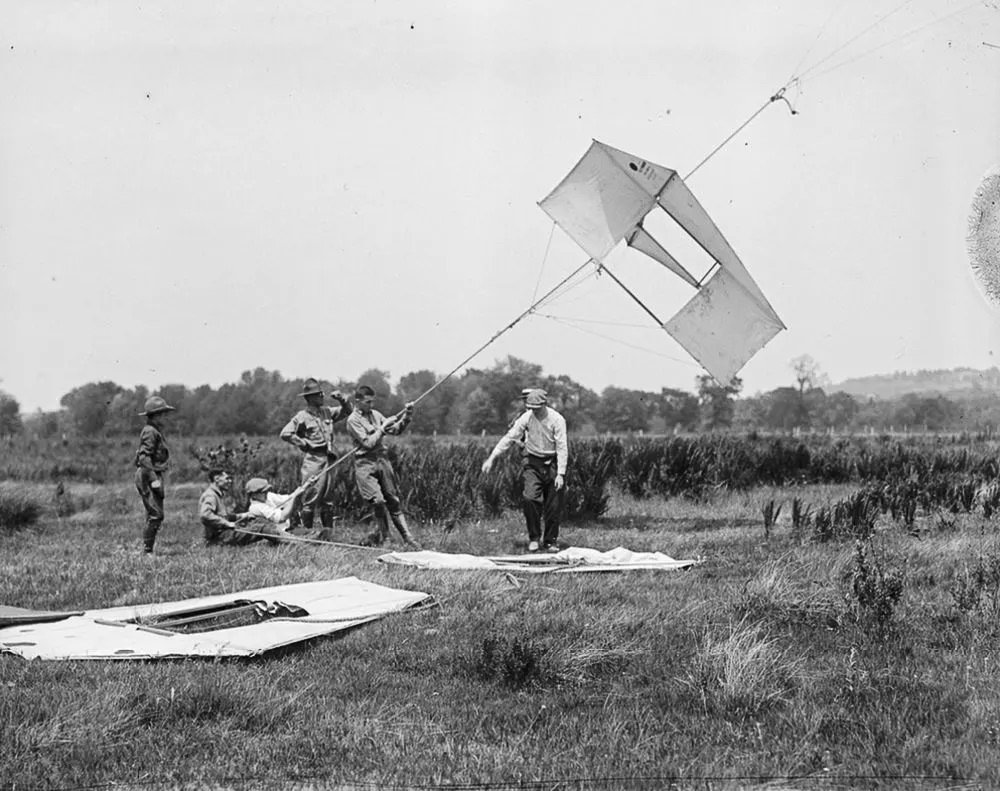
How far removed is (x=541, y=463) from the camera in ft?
38.3

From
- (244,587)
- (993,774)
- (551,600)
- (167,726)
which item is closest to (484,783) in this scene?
(167,726)

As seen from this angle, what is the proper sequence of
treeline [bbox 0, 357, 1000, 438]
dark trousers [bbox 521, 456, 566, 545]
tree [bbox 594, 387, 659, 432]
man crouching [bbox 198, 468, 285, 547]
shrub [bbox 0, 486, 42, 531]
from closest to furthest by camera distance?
dark trousers [bbox 521, 456, 566, 545] → man crouching [bbox 198, 468, 285, 547] → shrub [bbox 0, 486, 42, 531] → treeline [bbox 0, 357, 1000, 438] → tree [bbox 594, 387, 659, 432]

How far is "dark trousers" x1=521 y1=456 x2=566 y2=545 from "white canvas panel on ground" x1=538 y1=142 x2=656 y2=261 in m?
2.36

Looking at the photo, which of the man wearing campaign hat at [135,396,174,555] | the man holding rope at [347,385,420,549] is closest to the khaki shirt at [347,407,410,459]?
the man holding rope at [347,385,420,549]

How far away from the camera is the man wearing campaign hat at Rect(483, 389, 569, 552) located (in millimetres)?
11461

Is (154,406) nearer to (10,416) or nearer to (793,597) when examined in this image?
(793,597)

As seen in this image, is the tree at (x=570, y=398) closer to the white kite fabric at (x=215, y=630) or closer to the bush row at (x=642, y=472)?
the bush row at (x=642, y=472)

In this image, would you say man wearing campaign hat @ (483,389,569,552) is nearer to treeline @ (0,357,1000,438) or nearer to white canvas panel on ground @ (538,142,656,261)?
white canvas panel on ground @ (538,142,656,261)

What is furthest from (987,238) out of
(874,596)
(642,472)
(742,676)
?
(642,472)

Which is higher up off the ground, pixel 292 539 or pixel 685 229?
pixel 685 229

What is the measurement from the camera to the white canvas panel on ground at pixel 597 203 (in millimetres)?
11570

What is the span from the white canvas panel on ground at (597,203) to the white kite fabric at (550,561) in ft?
11.6

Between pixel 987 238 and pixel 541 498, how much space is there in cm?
565

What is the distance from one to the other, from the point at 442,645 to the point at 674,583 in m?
2.66
